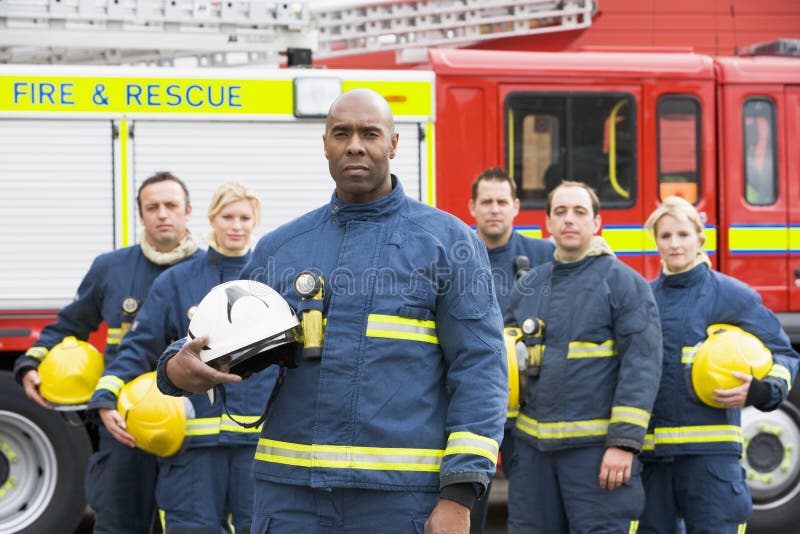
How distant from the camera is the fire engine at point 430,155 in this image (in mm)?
6211

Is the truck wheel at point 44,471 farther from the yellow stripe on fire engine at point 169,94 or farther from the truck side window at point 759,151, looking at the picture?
the truck side window at point 759,151

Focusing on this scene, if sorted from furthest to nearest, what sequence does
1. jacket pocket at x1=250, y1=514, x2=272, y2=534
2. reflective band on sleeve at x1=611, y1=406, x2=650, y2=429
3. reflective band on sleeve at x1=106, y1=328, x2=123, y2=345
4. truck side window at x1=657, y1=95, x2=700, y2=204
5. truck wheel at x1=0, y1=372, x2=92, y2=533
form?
1. truck side window at x1=657, y1=95, x2=700, y2=204
2. truck wheel at x1=0, y1=372, x2=92, y2=533
3. reflective band on sleeve at x1=106, y1=328, x2=123, y2=345
4. reflective band on sleeve at x1=611, y1=406, x2=650, y2=429
5. jacket pocket at x1=250, y1=514, x2=272, y2=534

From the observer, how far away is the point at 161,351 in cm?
454

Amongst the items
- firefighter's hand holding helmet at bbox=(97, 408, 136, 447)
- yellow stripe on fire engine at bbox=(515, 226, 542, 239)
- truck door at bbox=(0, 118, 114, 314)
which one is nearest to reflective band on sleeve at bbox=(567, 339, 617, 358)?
firefighter's hand holding helmet at bbox=(97, 408, 136, 447)

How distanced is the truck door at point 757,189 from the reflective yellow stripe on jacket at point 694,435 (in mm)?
2429

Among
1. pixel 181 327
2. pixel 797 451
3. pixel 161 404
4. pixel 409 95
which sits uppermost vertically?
pixel 409 95

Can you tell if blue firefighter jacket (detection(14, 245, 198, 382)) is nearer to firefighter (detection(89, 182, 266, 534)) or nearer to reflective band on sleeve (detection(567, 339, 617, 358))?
firefighter (detection(89, 182, 266, 534))

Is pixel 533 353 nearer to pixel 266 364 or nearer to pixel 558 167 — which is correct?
pixel 266 364

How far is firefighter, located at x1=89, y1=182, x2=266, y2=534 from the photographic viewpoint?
4441 mm

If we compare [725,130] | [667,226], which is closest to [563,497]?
[667,226]

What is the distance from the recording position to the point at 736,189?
6812 mm

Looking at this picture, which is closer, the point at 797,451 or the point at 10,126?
the point at 10,126

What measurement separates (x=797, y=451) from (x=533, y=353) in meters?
2.87

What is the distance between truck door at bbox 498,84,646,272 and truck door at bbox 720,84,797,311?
0.56 m
